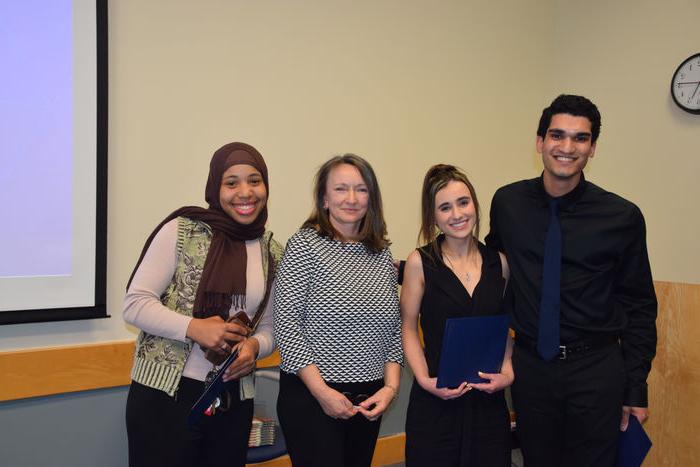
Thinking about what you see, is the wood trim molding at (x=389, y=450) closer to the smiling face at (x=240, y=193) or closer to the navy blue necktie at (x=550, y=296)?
the navy blue necktie at (x=550, y=296)

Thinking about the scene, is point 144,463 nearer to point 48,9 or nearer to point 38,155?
point 38,155

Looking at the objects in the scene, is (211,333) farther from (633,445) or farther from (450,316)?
(633,445)

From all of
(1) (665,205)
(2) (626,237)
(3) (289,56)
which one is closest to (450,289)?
(2) (626,237)

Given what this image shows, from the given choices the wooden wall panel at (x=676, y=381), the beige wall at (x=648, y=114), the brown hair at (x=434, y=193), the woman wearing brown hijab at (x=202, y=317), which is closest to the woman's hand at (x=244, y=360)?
the woman wearing brown hijab at (x=202, y=317)

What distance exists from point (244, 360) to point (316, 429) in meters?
0.29

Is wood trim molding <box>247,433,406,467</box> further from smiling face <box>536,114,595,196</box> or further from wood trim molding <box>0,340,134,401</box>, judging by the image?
smiling face <box>536,114,595,196</box>

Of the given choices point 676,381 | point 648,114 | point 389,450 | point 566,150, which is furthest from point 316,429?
point 648,114

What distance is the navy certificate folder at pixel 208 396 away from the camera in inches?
62.5

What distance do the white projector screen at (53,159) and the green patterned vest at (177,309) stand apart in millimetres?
803

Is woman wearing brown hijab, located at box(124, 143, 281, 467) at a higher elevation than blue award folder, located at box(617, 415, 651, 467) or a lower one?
higher

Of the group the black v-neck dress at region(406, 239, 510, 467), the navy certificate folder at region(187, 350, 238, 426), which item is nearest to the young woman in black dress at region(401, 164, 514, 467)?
the black v-neck dress at region(406, 239, 510, 467)

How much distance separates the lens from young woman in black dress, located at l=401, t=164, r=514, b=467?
1788 mm

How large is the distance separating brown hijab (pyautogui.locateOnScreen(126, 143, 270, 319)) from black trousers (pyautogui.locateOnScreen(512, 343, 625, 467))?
3.21 feet

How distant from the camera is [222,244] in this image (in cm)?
175
